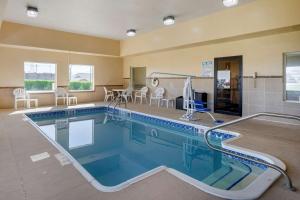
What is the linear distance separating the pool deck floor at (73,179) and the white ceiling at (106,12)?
3245 mm

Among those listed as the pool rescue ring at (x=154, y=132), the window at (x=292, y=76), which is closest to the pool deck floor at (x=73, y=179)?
the window at (x=292, y=76)

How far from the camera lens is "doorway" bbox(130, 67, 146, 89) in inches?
389

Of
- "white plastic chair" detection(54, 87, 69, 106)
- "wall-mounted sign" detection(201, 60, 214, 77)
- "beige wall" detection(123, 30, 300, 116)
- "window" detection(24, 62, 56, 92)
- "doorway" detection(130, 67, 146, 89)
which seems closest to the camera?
"beige wall" detection(123, 30, 300, 116)

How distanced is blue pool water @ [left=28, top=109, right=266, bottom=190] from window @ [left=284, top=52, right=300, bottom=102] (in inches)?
82.3

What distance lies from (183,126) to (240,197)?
3.23 meters

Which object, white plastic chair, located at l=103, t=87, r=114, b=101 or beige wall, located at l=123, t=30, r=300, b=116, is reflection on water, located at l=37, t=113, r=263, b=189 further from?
white plastic chair, located at l=103, t=87, r=114, b=101

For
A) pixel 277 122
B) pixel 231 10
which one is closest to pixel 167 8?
pixel 231 10

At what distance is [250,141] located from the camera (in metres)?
3.52

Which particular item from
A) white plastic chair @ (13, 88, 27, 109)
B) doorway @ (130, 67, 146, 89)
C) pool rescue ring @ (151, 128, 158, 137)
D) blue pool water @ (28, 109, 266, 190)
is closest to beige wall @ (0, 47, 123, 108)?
white plastic chair @ (13, 88, 27, 109)

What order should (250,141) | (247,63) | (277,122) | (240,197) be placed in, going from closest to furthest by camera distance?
1. (240,197)
2. (250,141)
3. (277,122)
4. (247,63)

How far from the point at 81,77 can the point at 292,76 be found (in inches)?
307

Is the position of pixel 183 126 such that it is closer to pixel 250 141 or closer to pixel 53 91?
pixel 250 141

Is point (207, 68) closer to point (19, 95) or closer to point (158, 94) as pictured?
point (158, 94)

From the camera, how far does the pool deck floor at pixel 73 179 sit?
6.32ft
